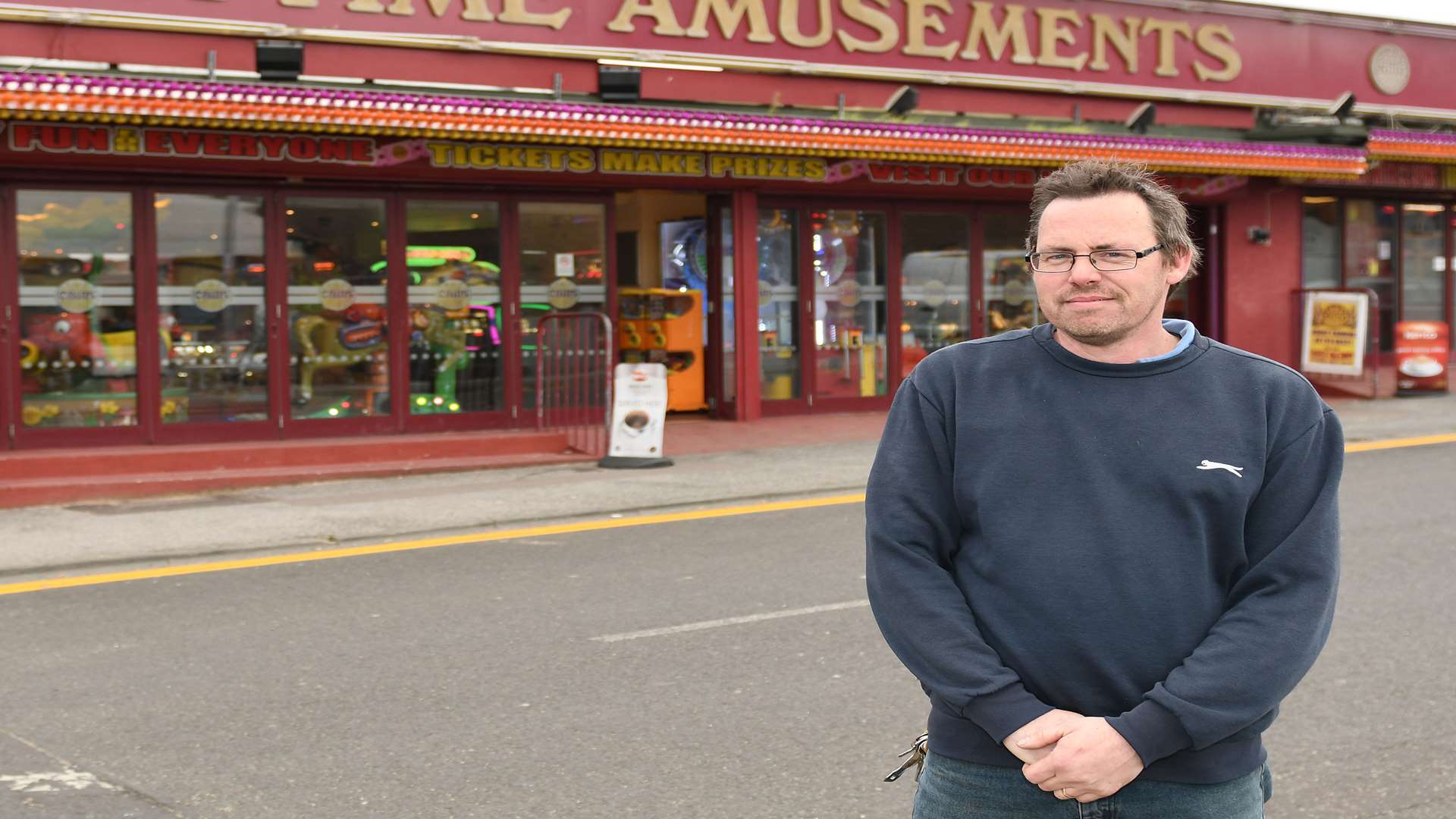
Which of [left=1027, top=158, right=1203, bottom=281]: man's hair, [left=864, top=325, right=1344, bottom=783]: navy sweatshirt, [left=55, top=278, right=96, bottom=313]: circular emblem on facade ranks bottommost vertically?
[left=864, top=325, right=1344, bottom=783]: navy sweatshirt

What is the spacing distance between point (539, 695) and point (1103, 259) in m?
4.14

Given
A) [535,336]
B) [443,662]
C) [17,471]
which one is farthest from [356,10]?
[443,662]

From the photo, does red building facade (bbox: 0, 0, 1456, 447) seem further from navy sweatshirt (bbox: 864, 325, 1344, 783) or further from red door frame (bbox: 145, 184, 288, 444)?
navy sweatshirt (bbox: 864, 325, 1344, 783)

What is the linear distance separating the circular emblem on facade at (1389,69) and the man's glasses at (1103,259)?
2130 cm

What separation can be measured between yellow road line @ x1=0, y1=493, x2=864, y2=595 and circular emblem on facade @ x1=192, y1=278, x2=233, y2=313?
5.47 m

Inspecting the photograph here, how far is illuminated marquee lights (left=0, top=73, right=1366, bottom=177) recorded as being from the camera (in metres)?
12.4

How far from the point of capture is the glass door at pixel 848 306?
18.4 meters

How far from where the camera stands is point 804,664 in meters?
6.62

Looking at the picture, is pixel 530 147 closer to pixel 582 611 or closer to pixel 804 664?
pixel 582 611

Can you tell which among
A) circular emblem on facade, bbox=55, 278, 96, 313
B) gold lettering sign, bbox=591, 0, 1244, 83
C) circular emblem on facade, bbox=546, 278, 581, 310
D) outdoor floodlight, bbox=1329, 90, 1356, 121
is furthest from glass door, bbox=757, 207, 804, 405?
A: outdoor floodlight, bbox=1329, 90, 1356, 121

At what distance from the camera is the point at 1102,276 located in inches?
101

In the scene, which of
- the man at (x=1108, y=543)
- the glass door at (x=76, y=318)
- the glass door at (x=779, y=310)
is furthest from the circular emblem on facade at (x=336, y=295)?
the man at (x=1108, y=543)

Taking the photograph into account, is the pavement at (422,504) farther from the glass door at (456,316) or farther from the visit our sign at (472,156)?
the visit our sign at (472,156)

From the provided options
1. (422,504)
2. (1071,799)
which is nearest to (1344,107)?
(422,504)
